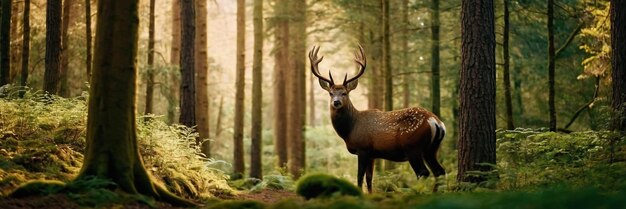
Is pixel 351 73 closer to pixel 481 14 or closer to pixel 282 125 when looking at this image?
pixel 282 125

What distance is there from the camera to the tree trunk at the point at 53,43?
537 inches

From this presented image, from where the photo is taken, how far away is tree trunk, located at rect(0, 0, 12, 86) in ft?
45.5

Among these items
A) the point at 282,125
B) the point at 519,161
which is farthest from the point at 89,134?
the point at 282,125

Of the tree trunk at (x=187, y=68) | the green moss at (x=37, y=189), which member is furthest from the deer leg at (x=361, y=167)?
the green moss at (x=37, y=189)

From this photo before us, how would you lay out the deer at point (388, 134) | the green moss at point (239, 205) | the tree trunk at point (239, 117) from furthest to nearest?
the tree trunk at point (239, 117)
the deer at point (388, 134)
the green moss at point (239, 205)

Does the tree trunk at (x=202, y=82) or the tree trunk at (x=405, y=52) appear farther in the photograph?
the tree trunk at (x=405, y=52)

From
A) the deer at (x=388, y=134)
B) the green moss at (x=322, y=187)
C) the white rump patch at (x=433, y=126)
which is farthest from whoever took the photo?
the deer at (x=388, y=134)

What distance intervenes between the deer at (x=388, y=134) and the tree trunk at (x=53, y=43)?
5216 mm

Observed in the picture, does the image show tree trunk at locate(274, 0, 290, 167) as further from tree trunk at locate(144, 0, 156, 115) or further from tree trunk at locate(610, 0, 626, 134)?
tree trunk at locate(610, 0, 626, 134)

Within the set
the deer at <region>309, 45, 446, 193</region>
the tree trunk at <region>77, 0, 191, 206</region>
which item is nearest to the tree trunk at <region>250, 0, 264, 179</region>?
the deer at <region>309, 45, 446, 193</region>

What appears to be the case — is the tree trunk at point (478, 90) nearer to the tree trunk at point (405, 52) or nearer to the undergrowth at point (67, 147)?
the undergrowth at point (67, 147)

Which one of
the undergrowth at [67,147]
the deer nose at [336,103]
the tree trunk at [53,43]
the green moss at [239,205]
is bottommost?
the green moss at [239,205]

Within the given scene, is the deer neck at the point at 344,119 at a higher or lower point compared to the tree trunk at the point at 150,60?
lower

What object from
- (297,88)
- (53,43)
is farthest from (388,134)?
(297,88)
